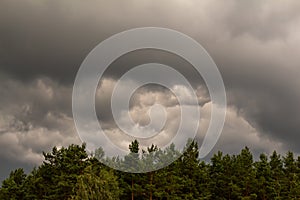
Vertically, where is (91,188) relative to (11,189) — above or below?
below

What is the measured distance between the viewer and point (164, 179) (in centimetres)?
6825

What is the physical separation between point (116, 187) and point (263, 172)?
32799 millimetres

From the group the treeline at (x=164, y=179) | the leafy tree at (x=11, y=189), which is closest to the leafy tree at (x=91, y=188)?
the treeline at (x=164, y=179)

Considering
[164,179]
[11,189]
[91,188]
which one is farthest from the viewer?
[11,189]

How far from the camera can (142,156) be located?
73062 millimetres

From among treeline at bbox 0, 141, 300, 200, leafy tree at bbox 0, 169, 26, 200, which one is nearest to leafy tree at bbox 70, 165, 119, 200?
treeline at bbox 0, 141, 300, 200

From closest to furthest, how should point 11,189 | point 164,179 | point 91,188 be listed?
point 91,188 < point 164,179 < point 11,189

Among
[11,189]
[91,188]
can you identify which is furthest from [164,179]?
[11,189]

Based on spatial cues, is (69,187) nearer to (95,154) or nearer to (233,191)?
(95,154)

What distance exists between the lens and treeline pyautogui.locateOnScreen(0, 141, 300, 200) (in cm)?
6825

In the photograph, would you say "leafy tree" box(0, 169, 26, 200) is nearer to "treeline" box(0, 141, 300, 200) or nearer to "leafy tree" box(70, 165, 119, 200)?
"treeline" box(0, 141, 300, 200)

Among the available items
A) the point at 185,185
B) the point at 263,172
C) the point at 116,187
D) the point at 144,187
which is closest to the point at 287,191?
the point at 263,172

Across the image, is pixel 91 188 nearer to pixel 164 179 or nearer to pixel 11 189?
pixel 164 179

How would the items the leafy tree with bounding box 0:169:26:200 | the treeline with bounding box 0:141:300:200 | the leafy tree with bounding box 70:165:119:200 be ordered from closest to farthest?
the leafy tree with bounding box 70:165:119:200 < the treeline with bounding box 0:141:300:200 < the leafy tree with bounding box 0:169:26:200
